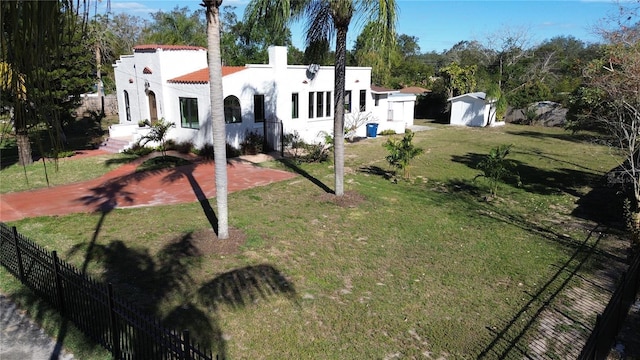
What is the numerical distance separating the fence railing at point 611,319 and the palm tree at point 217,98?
708 cm

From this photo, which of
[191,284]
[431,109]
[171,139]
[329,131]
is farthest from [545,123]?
[191,284]

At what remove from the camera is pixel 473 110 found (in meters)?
35.2

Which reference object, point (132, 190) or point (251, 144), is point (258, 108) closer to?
point (251, 144)

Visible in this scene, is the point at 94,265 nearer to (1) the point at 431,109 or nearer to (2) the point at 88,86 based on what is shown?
(2) the point at 88,86

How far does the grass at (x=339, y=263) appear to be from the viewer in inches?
247

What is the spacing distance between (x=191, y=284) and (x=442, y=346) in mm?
4407

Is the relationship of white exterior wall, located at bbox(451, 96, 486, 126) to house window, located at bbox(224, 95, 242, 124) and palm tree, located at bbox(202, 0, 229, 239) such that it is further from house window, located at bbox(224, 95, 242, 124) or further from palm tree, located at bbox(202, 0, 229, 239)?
palm tree, located at bbox(202, 0, 229, 239)

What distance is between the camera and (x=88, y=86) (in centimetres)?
1895

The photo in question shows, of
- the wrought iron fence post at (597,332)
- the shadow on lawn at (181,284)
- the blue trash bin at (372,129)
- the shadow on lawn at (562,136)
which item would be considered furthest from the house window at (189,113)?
the shadow on lawn at (562,136)

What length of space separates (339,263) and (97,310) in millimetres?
4601

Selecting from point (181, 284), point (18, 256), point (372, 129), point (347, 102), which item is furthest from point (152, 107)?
point (181, 284)

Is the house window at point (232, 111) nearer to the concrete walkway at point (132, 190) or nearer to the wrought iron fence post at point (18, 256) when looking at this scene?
the concrete walkway at point (132, 190)

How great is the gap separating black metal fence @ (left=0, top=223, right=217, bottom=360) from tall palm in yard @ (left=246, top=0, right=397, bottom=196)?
7377 millimetres

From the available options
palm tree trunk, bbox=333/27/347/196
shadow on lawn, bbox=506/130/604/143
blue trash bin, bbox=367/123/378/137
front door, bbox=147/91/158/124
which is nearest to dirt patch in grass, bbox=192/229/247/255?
palm tree trunk, bbox=333/27/347/196
